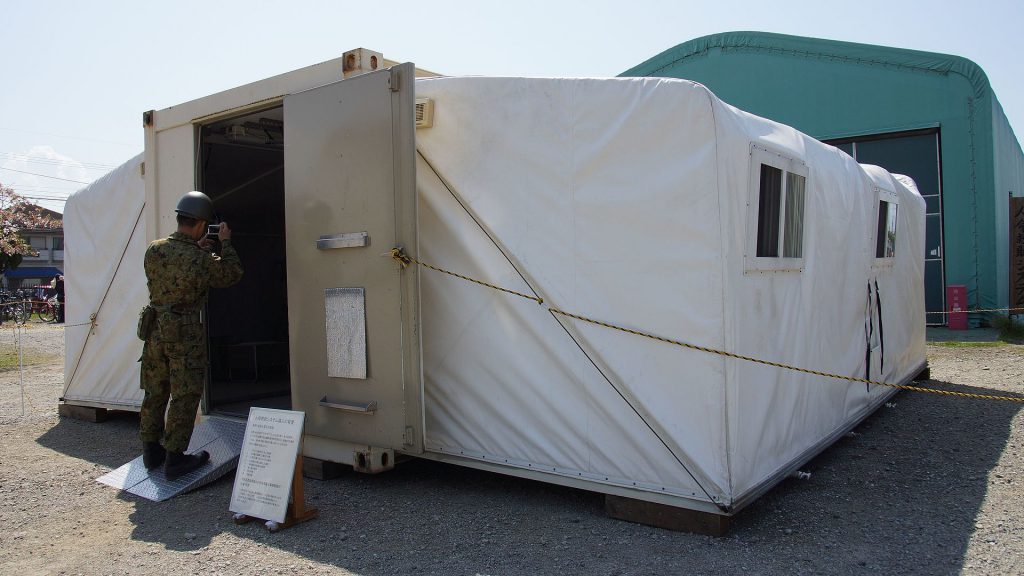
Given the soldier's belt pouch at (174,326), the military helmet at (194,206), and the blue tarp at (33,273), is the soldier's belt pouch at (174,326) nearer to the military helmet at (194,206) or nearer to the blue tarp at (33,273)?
the military helmet at (194,206)

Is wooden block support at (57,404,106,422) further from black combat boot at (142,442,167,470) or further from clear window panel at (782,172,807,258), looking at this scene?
clear window panel at (782,172,807,258)

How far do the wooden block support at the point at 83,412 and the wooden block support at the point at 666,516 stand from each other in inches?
216

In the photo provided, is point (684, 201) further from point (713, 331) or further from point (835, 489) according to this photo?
point (835, 489)

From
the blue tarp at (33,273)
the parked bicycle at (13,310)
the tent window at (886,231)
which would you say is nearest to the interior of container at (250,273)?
the tent window at (886,231)

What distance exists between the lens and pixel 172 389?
5.05 metres

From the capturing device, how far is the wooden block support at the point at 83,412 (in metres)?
7.36

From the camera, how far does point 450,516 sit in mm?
4336

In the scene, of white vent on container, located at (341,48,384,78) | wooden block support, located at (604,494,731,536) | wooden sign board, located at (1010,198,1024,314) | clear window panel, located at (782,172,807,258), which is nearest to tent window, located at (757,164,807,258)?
clear window panel, located at (782,172,807,258)

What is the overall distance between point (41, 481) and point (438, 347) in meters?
3.04

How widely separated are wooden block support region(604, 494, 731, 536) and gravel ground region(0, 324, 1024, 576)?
52 millimetres

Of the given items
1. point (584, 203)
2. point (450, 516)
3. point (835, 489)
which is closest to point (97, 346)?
point (450, 516)

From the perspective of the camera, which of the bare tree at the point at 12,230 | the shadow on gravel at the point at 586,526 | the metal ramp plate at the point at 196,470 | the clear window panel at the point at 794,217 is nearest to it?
the shadow on gravel at the point at 586,526

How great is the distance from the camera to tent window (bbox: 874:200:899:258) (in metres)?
6.86

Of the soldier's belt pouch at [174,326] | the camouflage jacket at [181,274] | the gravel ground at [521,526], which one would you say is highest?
the camouflage jacket at [181,274]
